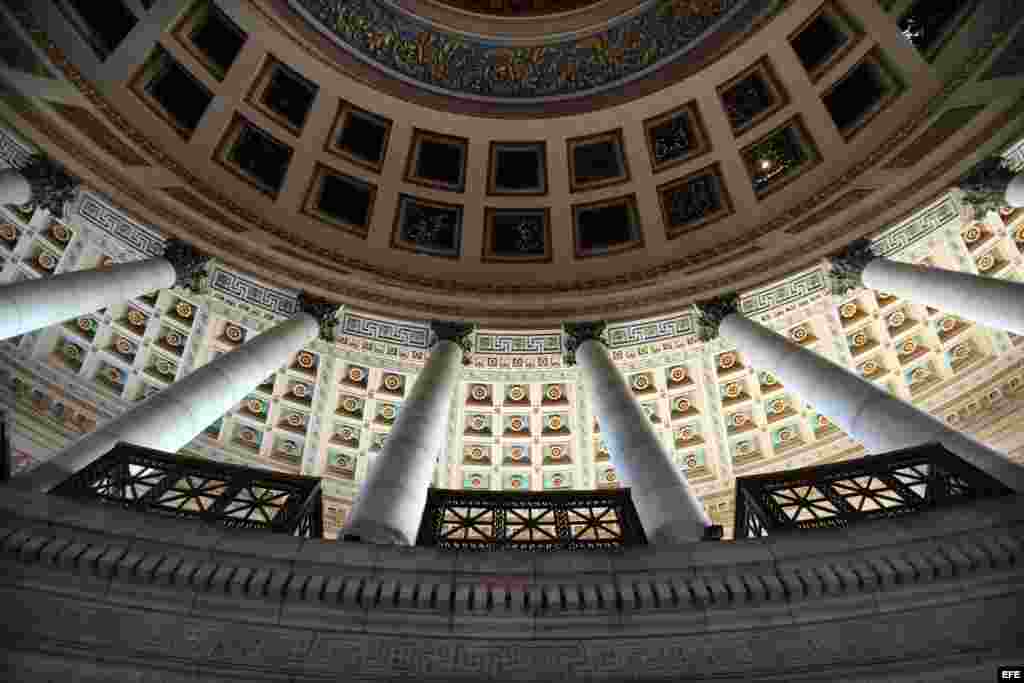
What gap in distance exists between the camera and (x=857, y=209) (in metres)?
19.2

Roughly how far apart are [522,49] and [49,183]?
49.8ft

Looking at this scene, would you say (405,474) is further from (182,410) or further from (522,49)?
(522,49)

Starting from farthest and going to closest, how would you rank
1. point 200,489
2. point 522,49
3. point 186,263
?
point 522,49 < point 186,263 < point 200,489

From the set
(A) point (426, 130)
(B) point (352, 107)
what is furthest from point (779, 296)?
(B) point (352, 107)

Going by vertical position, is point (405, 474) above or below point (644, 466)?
below

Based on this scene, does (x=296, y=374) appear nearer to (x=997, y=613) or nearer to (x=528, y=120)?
(x=528, y=120)

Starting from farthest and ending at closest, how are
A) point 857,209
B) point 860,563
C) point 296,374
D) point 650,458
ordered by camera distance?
1. point 296,374
2. point 857,209
3. point 650,458
4. point 860,563

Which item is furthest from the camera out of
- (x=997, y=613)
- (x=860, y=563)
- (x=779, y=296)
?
(x=779, y=296)

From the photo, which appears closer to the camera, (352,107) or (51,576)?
(51,576)

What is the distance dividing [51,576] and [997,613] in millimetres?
7306

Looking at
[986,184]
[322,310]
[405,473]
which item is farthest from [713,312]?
[405,473]

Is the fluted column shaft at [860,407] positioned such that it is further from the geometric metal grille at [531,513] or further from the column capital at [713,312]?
the geometric metal grille at [531,513]

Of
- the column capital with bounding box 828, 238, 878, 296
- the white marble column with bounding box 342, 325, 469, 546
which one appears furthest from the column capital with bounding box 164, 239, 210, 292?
the column capital with bounding box 828, 238, 878, 296

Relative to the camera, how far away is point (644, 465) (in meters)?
11.2
